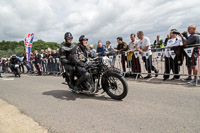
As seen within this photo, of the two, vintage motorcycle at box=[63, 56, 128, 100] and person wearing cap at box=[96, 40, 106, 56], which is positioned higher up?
person wearing cap at box=[96, 40, 106, 56]

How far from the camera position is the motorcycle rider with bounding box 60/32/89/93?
3.95m

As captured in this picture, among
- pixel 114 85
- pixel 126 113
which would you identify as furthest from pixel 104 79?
pixel 126 113

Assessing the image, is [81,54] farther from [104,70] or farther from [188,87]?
[188,87]

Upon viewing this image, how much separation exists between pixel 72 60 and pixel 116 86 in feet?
5.22

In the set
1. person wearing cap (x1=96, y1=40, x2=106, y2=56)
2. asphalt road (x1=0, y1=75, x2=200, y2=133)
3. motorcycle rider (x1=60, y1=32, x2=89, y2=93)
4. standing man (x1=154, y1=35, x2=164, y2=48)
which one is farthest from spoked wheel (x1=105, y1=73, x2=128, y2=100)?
standing man (x1=154, y1=35, x2=164, y2=48)

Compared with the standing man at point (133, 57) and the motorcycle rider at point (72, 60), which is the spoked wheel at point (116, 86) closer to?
the motorcycle rider at point (72, 60)

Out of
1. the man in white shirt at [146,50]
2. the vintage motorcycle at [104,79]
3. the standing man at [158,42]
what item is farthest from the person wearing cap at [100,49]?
the standing man at [158,42]

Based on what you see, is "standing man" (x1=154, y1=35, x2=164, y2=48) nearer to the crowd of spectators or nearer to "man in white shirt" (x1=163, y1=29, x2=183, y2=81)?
the crowd of spectators

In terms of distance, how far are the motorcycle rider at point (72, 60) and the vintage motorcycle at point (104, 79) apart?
172mm

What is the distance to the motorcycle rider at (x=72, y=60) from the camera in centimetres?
395

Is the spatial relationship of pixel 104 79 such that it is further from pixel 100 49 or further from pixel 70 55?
pixel 100 49

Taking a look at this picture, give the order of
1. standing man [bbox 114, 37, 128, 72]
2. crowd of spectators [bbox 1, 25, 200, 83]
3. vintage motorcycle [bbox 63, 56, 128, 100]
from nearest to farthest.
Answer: vintage motorcycle [bbox 63, 56, 128, 100] → crowd of spectators [bbox 1, 25, 200, 83] → standing man [bbox 114, 37, 128, 72]

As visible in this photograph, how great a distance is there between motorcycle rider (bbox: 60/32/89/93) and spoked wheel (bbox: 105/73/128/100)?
703 mm

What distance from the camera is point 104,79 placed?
12.5 ft
